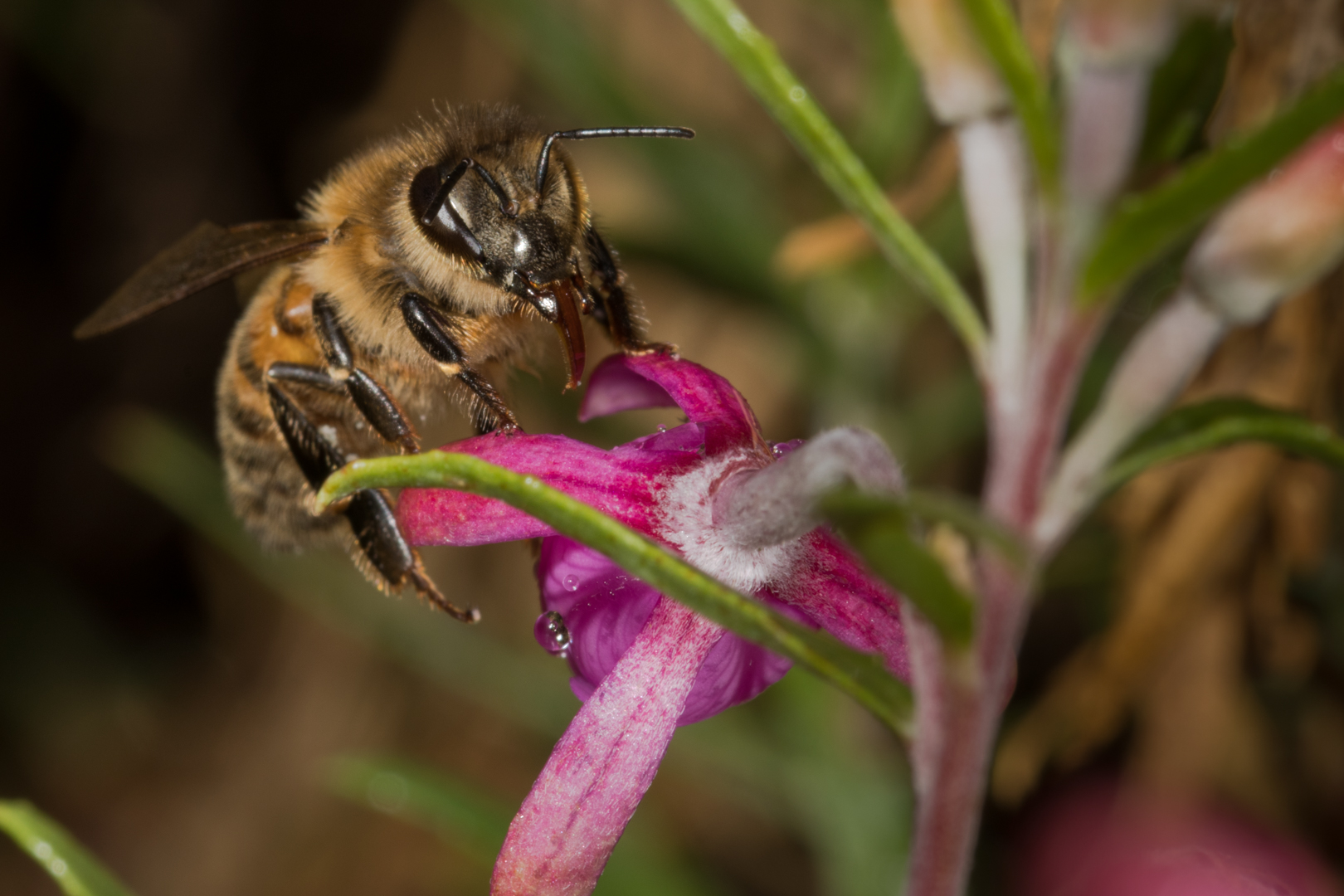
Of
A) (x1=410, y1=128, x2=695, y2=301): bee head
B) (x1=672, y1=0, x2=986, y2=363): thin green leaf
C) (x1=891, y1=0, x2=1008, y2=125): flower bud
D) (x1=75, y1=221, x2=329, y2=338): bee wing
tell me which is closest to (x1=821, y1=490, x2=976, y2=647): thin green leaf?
(x1=672, y1=0, x2=986, y2=363): thin green leaf

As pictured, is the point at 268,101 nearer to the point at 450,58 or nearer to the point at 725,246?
the point at 450,58

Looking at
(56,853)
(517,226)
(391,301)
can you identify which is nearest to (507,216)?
(517,226)

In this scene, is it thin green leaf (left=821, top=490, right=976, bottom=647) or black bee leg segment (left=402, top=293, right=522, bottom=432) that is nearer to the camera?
thin green leaf (left=821, top=490, right=976, bottom=647)

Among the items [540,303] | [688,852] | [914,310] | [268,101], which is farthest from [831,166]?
[268,101]

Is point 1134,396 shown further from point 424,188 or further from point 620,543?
point 424,188

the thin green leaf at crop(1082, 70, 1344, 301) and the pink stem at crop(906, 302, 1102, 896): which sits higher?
the thin green leaf at crop(1082, 70, 1344, 301)

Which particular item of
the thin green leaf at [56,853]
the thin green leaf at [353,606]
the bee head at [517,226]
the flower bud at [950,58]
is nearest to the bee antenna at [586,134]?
the bee head at [517,226]

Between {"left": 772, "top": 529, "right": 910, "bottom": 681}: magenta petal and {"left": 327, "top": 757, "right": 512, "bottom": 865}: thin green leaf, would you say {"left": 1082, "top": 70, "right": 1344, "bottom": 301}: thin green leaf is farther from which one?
{"left": 327, "top": 757, "right": 512, "bottom": 865}: thin green leaf
